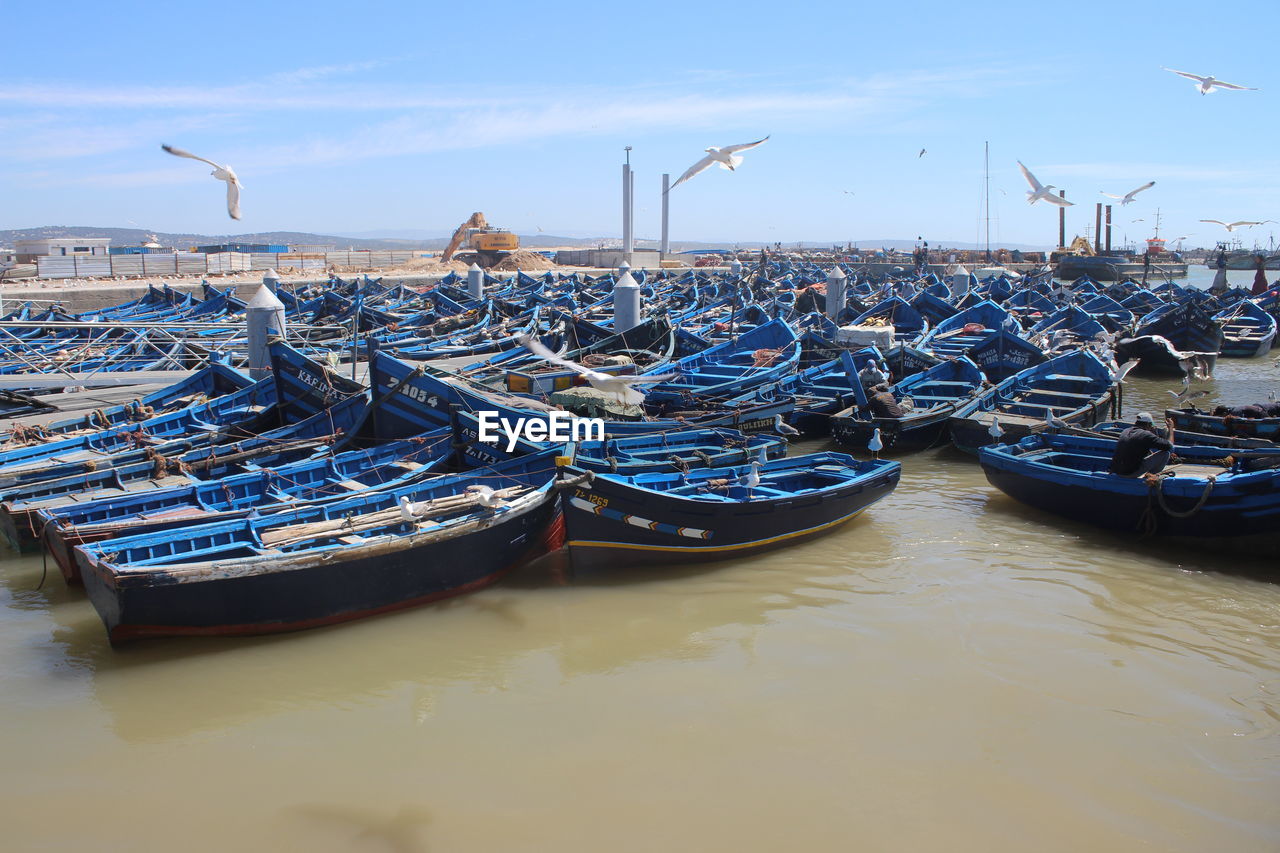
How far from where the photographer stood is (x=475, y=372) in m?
19.7

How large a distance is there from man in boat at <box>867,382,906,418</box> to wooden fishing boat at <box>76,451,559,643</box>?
8.61 metres

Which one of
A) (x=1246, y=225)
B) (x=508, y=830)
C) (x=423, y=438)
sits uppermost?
(x=1246, y=225)

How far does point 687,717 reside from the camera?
852cm

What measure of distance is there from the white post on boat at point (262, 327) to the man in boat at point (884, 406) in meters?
11.7

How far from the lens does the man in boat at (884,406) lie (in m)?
17.7

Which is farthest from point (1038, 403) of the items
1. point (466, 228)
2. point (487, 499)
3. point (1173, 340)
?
point (466, 228)

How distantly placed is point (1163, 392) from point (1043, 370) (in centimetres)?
910

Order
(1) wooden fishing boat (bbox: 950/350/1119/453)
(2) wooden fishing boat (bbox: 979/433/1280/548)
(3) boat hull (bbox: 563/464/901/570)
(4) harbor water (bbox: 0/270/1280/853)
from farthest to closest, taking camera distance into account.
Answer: (1) wooden fishing boat (bbox: 950/350/1119/453) → (2) wooden fishing boat (bbox: 979/433/1280/548) → (3) boat hull (bbox: 563/464/901/570) → (4) harbor water (bbox: 0/270/1280/853)

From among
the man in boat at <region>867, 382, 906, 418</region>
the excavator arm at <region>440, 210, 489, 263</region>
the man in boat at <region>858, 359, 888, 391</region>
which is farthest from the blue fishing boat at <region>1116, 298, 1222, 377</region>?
the excavator arm at <region>440, 210, 489, 263</region>

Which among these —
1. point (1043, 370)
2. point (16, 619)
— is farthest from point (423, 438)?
point (1043, 370)

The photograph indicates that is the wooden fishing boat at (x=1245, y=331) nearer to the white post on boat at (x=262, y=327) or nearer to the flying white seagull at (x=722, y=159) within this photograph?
the flying white seagull at (x=722, y=159)

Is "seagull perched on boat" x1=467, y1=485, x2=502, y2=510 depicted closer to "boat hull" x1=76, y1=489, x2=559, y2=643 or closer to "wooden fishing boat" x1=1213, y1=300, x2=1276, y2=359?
"boat hull" x1=76, y1=489, x2=559, y2=643

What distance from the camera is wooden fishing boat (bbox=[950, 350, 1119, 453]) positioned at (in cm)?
1698

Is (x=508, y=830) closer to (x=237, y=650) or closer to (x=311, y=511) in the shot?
(x=237, y=650)
